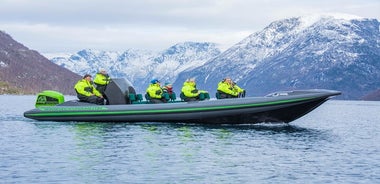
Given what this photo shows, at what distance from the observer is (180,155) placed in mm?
24062

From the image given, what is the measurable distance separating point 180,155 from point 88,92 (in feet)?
47.4

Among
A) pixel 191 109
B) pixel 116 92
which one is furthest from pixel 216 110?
pixel 116 92

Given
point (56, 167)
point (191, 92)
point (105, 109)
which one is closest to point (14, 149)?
point (56, 167)

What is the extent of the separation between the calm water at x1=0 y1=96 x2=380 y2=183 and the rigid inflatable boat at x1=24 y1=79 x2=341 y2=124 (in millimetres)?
796

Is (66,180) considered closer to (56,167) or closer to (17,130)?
(56,167)

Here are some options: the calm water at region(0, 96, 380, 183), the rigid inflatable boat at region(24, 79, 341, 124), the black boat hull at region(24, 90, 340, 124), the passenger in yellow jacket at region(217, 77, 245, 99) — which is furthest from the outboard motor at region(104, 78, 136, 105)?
the passenger in yellow jacket at region(217, 77, 245, 99)

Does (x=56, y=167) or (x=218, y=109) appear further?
(x=218, y=109)

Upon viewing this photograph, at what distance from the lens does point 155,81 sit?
124 ft

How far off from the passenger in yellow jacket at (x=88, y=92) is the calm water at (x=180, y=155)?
2028 mm

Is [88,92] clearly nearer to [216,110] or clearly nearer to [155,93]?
[155,93]

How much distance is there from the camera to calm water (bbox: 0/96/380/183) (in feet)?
62.9

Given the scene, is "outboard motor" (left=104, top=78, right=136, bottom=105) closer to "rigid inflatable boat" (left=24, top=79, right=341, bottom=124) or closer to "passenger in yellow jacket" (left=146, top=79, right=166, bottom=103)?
"rigid inflatable boat" (left=24, top=79, right=341, bottom=124)

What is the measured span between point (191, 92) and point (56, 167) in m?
17.5

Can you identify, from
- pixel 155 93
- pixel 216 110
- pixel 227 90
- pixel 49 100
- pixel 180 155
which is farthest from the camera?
pixel 49 100
